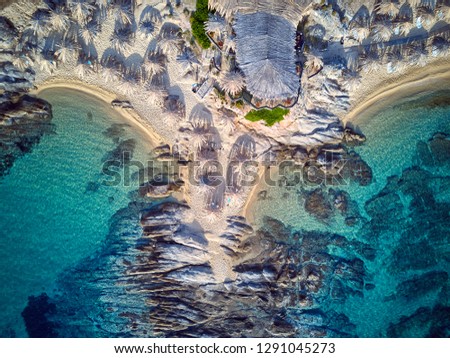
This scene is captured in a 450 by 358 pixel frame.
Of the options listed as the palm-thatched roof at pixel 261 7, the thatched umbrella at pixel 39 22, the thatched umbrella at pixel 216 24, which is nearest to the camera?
the palm-thatched roof at pixel 261 7

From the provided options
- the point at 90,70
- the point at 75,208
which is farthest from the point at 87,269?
the point at 90,70

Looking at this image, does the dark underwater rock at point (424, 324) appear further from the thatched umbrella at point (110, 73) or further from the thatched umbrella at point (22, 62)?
the thatched umbrella at point (22, 62)

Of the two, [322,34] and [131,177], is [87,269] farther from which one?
[322,34]

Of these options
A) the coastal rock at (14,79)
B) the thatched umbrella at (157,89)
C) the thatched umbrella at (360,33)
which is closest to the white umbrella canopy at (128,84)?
the thatched umbrella at (157,89)

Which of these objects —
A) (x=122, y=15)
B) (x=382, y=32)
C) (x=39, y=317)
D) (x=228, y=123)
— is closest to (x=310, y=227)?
(x=228, y=123)

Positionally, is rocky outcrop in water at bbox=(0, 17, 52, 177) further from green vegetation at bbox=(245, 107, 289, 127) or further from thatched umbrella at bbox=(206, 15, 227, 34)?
green vegetation at bbox=(245, 107, 289, 127)

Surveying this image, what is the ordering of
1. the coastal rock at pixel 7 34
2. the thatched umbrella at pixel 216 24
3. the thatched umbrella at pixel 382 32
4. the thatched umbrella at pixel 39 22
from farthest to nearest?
1. the thatched umbrella at pixel 382 32
2. the coastal rock at pixel 7 34
3. the thatched umbrella at pixel 39 22
4. the thatched umbrella at pixel 216 24

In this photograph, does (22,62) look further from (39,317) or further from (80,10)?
(39,317)
